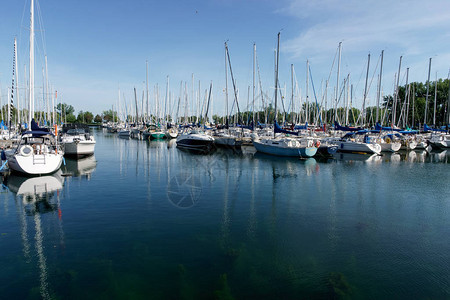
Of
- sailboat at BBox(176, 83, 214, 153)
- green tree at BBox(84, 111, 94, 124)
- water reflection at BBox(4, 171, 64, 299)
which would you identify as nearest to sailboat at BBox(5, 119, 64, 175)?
water reflection at BBox(4, 171, 64, 299)

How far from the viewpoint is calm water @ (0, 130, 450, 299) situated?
8398 millimetres

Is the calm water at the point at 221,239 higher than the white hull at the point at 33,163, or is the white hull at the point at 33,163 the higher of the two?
the white hull at the point at 33,163

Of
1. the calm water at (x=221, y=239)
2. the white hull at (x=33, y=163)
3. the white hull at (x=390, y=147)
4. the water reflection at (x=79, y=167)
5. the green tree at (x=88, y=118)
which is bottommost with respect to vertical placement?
the calm water at (x=221, y=239)

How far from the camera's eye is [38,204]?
1545cm

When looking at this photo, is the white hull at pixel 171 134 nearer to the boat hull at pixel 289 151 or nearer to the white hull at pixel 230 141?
the white hull at pixel 230 141

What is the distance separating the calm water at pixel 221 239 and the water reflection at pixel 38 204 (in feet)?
0.17

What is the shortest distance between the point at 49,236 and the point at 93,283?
4209 millimetres

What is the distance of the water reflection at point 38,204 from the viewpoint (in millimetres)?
9438

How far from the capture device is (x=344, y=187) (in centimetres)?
2109

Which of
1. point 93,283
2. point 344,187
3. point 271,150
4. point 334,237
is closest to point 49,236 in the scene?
point 93,283

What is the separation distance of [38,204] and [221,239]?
9994 millimetres

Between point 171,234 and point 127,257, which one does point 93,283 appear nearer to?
point 127,257

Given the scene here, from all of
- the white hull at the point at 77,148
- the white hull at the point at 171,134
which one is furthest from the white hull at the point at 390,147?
the white hull at the point at 171,134

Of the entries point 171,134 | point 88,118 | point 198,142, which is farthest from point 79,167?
point 88,118
